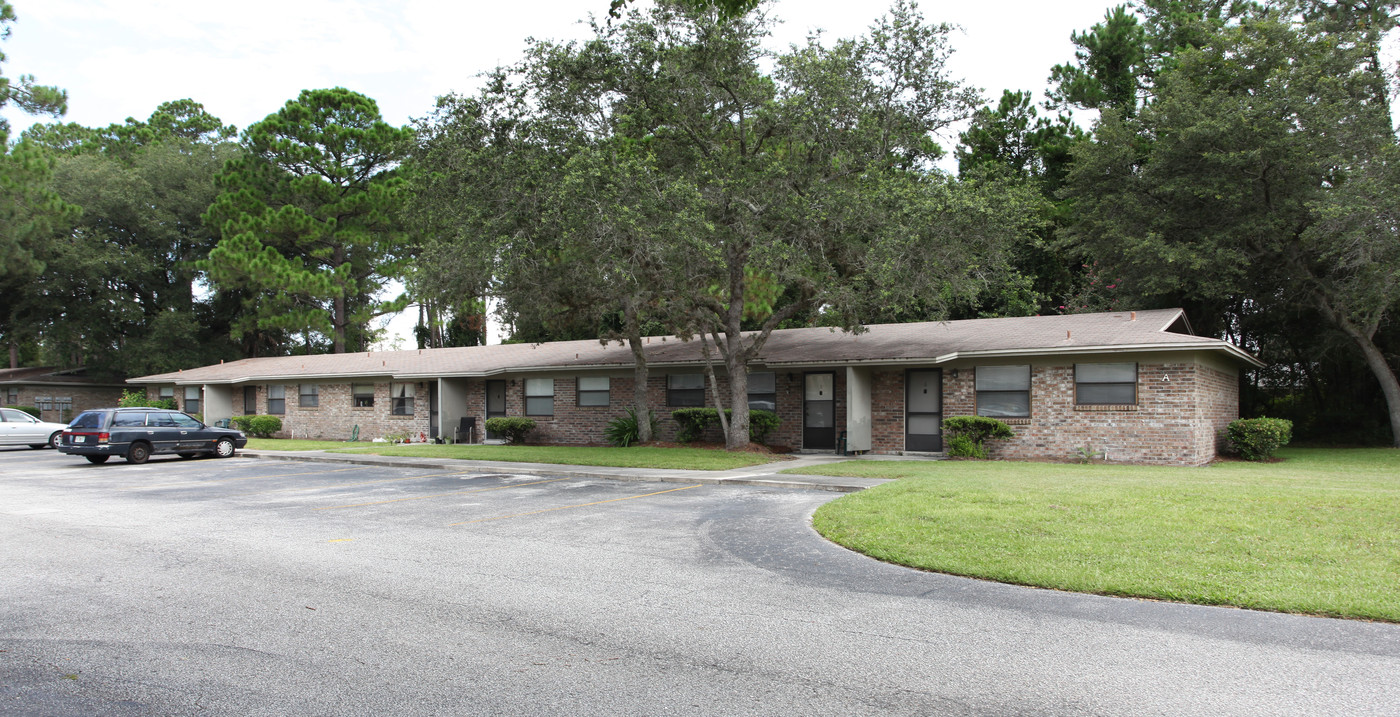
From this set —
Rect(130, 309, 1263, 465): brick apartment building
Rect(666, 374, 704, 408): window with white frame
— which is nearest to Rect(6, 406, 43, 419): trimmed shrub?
Rect(130, 309, 1263, 465): brick apartment building

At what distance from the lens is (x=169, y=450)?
21.4m

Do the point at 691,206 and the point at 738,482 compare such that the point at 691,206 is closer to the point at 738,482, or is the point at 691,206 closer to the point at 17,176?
the point at 738,482

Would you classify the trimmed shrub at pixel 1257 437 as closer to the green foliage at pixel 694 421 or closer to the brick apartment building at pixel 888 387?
the brick apartment building at pixel 888 387

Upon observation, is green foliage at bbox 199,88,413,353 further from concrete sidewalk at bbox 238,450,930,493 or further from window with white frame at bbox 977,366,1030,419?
window with white frame at bbox 977,366,1030,419

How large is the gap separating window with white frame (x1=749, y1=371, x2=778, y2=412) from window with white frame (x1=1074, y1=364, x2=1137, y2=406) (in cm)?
748

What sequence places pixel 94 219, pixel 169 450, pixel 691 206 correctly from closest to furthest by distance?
pixel 691 206, pixel 169 450, pixel 94 219

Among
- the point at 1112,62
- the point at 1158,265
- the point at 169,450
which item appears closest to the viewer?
the point at 169,450

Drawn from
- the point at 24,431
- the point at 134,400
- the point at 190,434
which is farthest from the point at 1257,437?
the point at 134,400

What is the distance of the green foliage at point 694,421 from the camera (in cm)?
2228

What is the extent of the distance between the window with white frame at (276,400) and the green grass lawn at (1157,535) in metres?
26.8

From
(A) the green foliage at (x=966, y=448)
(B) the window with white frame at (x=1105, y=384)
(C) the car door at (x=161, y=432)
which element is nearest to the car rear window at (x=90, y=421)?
(C) the car door at (x=161, y=432)

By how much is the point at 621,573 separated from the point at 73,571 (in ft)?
16.2

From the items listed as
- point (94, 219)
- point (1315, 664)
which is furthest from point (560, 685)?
point (94, 219)

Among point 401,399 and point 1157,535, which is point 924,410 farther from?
point 401,399
